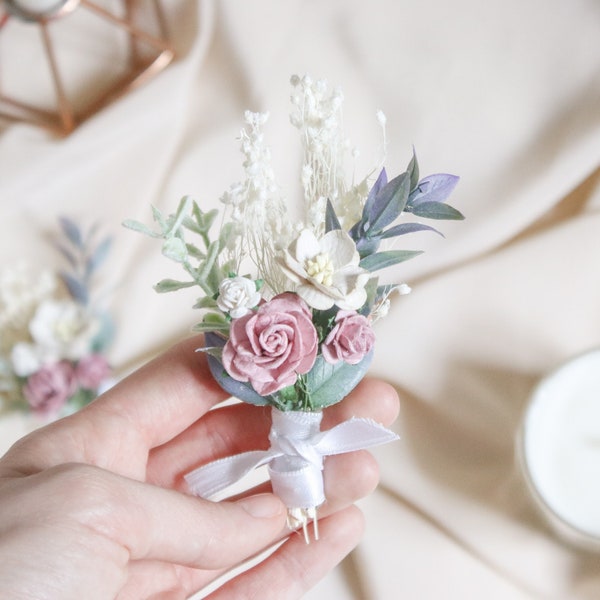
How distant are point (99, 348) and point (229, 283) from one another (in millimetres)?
632

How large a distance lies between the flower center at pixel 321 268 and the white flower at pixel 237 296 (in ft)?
0.16

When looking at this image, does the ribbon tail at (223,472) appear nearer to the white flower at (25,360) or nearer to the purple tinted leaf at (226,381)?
the purple tinted leaf at (226,381)

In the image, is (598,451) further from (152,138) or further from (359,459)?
(152,138)

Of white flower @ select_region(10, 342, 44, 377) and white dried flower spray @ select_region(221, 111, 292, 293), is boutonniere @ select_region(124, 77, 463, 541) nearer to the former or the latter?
white dried flower spray @ select_region(221, 111, 292, 293)

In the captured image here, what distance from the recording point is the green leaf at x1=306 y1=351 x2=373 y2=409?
77 cm

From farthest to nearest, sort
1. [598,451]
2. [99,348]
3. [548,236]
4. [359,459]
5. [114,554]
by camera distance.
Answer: [99,348]
[548,236]
[598,451]
[359,459]
[114,554]

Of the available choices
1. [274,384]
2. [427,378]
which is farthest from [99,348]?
[274,384]

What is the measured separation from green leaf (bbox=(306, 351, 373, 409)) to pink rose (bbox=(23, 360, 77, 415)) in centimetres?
57

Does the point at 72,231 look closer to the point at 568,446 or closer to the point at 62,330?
the point at 62,330

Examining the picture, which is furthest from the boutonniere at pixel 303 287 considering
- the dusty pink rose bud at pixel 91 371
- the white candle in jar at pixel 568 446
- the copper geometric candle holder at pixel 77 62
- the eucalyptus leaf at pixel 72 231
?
the copper geometric candle holder at pixel 77 62

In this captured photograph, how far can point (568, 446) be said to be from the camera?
99 cm

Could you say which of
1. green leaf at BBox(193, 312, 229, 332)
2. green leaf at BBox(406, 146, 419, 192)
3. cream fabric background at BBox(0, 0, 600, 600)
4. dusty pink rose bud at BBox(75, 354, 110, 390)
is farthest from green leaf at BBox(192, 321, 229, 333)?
dusty pink rose bud at BBox(75, 354, 110, 390)

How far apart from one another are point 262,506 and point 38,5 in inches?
32.5

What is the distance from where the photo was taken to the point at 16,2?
119 cm
